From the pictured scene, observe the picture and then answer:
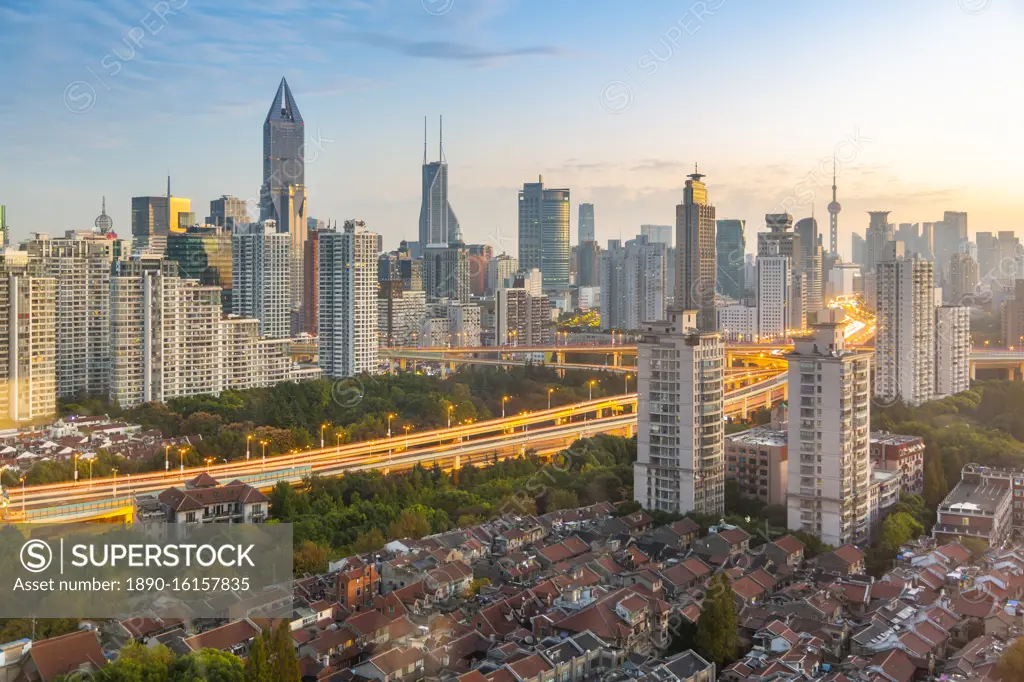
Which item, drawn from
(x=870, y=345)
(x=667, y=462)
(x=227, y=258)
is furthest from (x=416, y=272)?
(x=667, y=462)

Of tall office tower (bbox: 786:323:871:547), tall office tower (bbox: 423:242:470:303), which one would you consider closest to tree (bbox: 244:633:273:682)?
tall office tower (bbox: 786:323:871:547)

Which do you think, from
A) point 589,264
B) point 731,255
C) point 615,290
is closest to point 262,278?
point 615,290

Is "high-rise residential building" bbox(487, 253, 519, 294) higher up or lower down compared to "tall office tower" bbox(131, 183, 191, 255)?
lower down

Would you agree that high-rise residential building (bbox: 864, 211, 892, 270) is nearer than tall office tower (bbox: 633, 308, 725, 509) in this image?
No

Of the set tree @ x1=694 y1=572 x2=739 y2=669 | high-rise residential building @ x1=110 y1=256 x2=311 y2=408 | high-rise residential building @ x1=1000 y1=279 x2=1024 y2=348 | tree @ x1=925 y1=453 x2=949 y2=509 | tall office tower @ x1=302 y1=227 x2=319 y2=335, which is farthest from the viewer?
tall office tower @ x1=302 y1=227 x2=319 y2=335

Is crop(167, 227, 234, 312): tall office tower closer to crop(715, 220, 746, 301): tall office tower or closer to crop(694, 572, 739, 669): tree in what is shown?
crop(715, 220, 746, 301): tall office tower

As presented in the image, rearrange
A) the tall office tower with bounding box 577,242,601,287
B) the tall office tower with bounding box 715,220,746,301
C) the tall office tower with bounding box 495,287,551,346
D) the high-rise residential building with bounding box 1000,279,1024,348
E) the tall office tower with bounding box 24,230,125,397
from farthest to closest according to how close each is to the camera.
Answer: the tall office tower with bounding box 577,242,601,287
the tall office tower with bounding box 715,220,746,301
the tall office tower with bounding box 495,287,551,346
the high-rise residential building with bounding box 1000,279,1024,348
the tall office tower with bounding box 24,230,125,397

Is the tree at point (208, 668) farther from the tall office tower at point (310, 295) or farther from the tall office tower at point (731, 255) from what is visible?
the tall office tower at point (731, 255)

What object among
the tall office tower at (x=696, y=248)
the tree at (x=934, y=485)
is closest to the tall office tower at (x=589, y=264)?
the tall office tower at (x=696, y=248)
